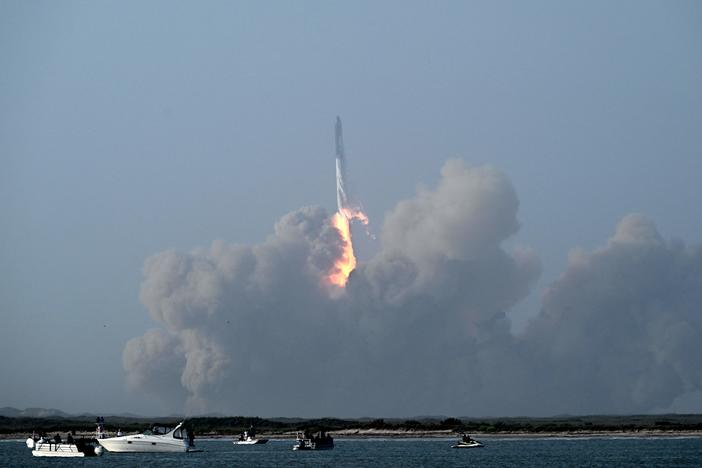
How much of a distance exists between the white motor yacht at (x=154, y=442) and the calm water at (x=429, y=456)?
136 centimetres

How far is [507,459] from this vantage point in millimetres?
131375

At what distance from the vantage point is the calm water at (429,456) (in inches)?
4906

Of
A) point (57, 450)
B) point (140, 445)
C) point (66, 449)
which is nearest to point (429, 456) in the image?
point (140, 445)

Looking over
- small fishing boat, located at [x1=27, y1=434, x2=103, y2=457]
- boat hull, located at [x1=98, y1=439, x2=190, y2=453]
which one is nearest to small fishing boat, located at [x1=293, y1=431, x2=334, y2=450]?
boat hull, located at [x1=98, y1=439, x2=190, y2=453]

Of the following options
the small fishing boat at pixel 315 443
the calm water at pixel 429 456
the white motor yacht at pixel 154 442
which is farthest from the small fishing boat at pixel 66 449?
the small fishing boat at pixel 315 443

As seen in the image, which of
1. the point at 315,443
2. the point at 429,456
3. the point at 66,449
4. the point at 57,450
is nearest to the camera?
the point at 429,456

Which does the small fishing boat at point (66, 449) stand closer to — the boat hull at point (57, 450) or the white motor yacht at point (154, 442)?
the boat hull at point (57, 450)

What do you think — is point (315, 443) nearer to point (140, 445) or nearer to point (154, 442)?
point (154, 442)

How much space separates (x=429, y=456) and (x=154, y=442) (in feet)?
107

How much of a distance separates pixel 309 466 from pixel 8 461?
3442 cm

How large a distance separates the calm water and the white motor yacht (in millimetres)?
1358

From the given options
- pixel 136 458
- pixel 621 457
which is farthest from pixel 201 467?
pixel 621 457

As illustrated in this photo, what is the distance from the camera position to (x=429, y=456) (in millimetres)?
137875

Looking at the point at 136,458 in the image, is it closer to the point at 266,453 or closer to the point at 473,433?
the point at 266,453
